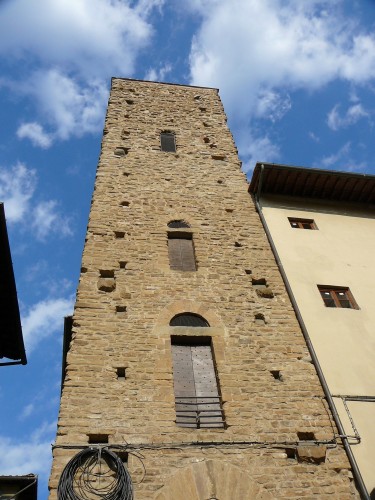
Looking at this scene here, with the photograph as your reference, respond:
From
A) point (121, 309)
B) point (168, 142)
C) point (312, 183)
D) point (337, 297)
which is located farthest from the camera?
point (168, 142)

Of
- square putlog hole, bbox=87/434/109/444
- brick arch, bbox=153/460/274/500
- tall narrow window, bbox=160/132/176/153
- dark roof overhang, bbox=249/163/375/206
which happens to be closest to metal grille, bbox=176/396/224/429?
brick arch, bbox=153/460/274/500

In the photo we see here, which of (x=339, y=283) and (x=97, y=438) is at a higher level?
(x=339, y=283)

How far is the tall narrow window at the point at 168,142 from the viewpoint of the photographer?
44.9 ft

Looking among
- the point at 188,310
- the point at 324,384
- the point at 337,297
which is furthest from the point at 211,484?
the point at 337,297

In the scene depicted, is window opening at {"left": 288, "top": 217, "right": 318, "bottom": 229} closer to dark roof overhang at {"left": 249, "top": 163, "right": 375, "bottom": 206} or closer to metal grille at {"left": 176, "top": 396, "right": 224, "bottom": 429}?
dark roof overhang at {"left": 249, "top": 163, "right": 375, "bottom": 206}

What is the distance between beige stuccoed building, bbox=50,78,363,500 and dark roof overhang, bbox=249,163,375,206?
2.10ft

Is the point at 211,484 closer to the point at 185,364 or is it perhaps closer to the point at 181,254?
the point at 185,364

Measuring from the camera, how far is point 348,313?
902 centimetres

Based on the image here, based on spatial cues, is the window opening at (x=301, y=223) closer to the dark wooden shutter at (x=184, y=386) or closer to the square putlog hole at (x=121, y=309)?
the dark wooden shutter at (x=184, y=386)

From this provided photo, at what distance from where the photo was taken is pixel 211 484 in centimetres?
616

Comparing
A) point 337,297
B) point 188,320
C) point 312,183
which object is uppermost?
point 312,183

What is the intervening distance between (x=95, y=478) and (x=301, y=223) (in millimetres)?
7455

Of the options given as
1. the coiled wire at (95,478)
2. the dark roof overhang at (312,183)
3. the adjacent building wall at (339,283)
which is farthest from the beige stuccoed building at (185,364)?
the dark roof overhang at (312,183)

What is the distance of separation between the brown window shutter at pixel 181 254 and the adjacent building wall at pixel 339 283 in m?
1.93
